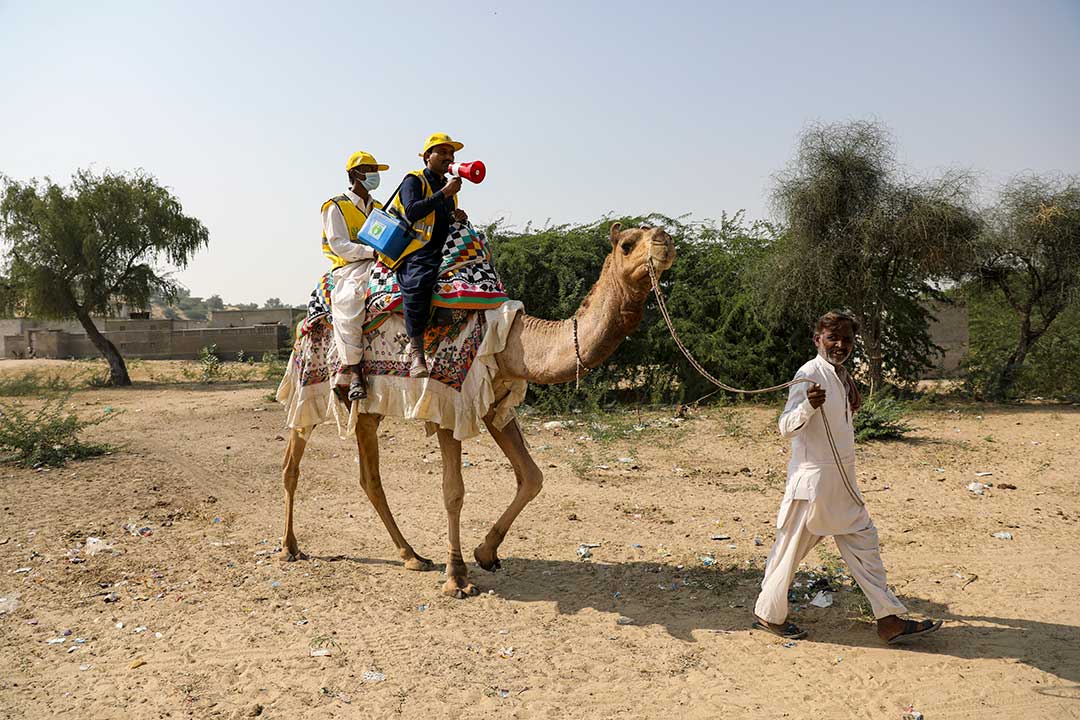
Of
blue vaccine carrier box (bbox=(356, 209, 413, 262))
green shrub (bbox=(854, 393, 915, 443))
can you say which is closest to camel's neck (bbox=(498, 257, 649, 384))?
blue vaccine carrier box (bbox=(356, 209, 413, 262))

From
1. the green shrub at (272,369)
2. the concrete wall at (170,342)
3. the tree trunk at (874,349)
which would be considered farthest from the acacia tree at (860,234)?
the concrete wall at (170,342)

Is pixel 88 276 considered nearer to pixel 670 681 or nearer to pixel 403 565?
pixel 403 565

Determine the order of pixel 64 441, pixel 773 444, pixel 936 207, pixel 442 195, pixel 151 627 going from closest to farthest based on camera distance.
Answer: pixel 151 627, pixel 442 195, pixel 64 441, pixel 773 444, pixel 936 207

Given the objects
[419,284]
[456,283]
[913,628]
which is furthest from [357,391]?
[913,628]

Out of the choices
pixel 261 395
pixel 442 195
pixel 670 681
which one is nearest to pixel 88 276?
pixel 261 395

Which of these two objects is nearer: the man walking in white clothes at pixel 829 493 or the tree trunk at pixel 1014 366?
the man walking in white clothes at pixel 829 493

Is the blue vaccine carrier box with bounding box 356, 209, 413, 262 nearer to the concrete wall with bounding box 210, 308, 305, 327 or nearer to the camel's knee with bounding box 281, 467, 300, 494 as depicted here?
the camel's knee with bounding box 281, 467, 300, 494

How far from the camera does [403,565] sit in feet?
20.0

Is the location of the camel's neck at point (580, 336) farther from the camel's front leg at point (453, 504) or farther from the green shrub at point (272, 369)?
the green shrub at point (272, 369)

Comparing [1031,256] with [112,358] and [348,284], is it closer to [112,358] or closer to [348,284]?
[348,284]

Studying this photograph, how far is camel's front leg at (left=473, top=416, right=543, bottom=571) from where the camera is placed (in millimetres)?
5652

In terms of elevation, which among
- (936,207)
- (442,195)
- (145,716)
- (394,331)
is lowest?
(145,716)

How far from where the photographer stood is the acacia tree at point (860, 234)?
1328cm

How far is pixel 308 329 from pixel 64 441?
203 inches
